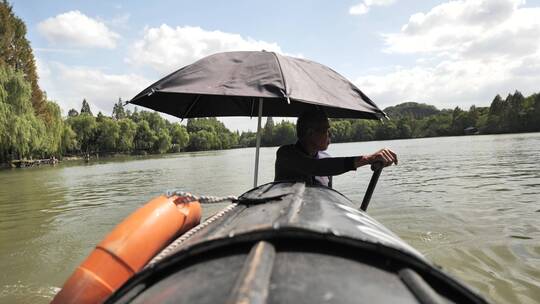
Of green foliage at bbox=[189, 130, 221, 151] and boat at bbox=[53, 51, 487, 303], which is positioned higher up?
boat at bbox=[53, 51, 487, 303]

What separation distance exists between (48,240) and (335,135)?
5296 inches

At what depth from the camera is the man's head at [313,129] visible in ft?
12.9

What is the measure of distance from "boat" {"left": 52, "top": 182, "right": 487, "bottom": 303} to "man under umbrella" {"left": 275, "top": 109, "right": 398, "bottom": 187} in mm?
1895

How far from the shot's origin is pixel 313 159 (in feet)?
11.6

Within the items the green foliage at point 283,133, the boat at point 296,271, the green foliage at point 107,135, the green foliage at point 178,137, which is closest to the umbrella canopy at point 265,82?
the boat at point 296,271

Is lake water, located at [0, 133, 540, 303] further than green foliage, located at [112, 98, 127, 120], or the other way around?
green foliage, located at [112, 98, 127, 120]

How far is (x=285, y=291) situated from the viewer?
1131 millimetres

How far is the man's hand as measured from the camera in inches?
137

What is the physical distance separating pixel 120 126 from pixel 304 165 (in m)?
86.6

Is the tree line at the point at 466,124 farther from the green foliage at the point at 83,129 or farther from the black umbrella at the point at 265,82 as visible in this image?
the black umbrella at the point at 265,82

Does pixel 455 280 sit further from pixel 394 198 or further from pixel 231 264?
pixel 394 198

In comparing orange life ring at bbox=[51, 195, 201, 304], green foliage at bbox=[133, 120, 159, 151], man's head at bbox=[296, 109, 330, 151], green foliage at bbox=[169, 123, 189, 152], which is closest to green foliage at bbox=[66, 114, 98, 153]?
green foliage at bbox=[133, 120, 159, 151]

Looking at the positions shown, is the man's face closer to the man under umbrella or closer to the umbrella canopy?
the man under umbrella

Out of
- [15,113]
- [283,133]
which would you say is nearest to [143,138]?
[283,133]
